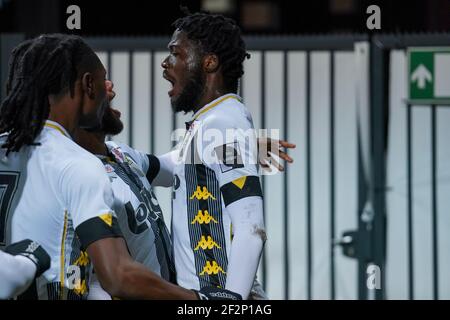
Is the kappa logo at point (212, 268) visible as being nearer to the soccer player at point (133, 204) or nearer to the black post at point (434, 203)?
the soccer player at point (133, 204)

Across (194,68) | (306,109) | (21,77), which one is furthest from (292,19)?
(21,77)

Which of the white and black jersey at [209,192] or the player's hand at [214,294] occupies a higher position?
the white and black jersey at [209,192]

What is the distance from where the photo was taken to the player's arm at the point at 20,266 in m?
2.84

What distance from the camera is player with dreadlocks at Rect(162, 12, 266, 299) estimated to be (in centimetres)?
368

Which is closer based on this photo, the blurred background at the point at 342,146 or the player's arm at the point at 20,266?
the player's arm at the point at 20,266

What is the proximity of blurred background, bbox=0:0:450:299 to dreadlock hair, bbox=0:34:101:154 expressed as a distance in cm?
280

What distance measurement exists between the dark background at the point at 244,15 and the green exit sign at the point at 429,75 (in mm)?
1144

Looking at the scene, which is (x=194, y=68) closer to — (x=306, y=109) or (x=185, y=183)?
(x=185, y=183)

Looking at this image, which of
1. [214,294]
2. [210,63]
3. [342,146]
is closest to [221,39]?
[210,63]

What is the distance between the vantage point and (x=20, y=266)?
2.87 m

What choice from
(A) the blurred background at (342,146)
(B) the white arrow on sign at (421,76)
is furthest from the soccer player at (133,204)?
(B) the white arrow on sign at (421,76)

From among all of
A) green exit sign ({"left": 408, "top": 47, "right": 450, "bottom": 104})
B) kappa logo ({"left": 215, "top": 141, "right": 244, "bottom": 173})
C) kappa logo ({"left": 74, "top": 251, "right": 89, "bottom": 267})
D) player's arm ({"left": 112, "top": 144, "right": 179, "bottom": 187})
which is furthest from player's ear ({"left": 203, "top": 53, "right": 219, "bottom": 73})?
green exit sign ({"left": 408, "top": 47, "right": 450, "bottom": 104})

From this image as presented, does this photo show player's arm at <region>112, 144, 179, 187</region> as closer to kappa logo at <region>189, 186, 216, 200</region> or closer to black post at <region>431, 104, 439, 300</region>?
kappa logo at <region>189, 186, 216, 200</region>

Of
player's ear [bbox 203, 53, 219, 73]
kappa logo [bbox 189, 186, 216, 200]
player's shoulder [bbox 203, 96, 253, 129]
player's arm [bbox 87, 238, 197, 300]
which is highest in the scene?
player's ear [bbox 203, 53, 219, 73]
